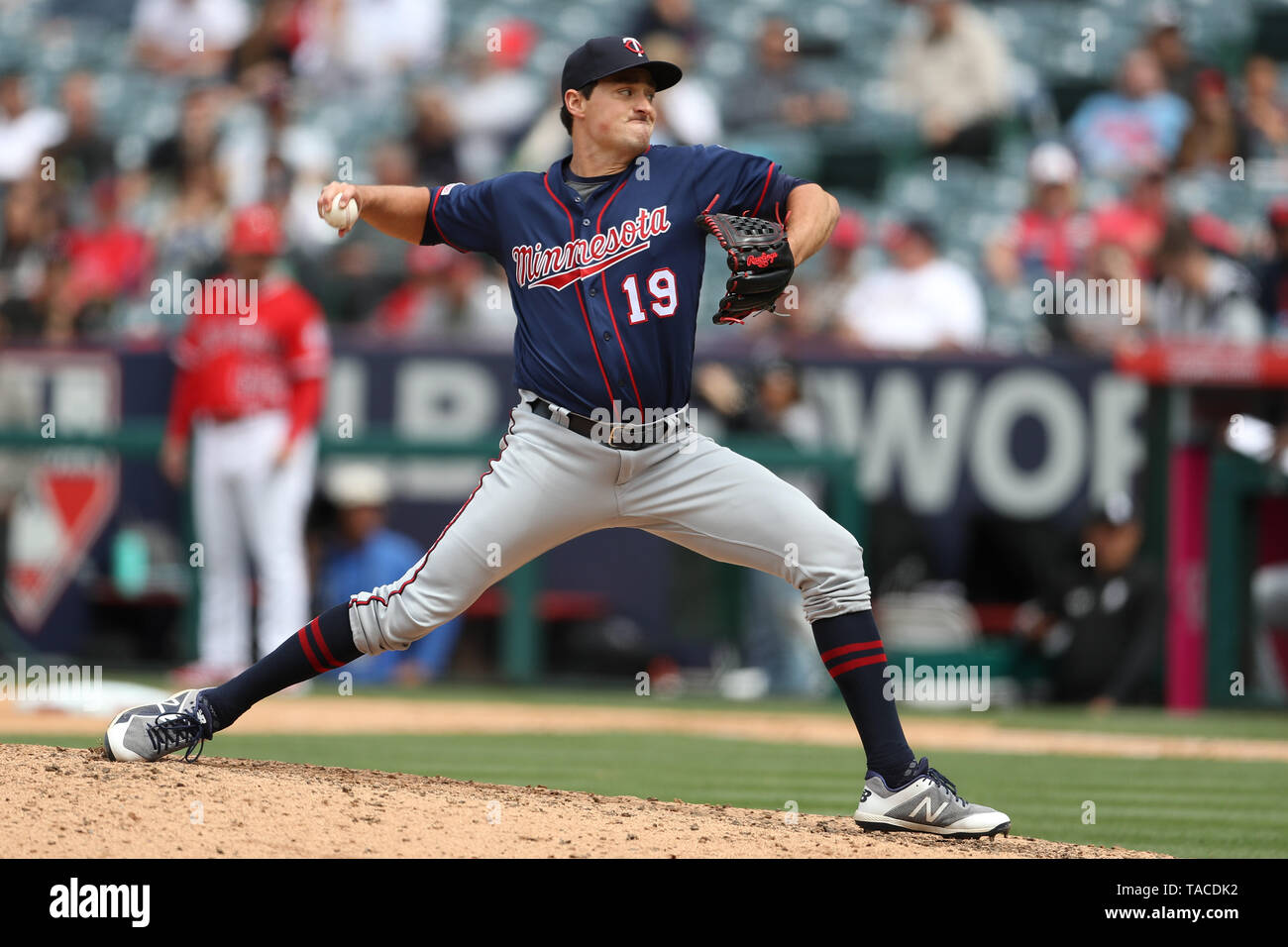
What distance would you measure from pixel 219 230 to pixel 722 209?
7797 mm

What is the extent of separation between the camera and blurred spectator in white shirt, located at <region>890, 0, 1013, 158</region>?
1248 centimetres

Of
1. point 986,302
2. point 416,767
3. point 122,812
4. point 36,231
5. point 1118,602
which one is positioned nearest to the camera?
point 122,812

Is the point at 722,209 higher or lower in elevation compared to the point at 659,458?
higher

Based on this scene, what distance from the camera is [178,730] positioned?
14.8ft

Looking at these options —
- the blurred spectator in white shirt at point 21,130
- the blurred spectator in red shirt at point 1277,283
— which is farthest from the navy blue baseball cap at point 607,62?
the blurred spectator in white shirt at point 21,130

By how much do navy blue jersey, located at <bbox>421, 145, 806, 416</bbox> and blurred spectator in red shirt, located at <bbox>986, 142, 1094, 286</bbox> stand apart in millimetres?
6945

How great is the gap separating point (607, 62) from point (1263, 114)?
29.0ft

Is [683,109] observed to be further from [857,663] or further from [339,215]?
[857,663]

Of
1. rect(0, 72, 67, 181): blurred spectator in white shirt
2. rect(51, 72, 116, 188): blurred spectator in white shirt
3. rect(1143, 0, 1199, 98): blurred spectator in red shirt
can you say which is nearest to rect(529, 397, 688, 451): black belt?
rect(1143, 0, 1199, 98): blurred spectator in red shirt

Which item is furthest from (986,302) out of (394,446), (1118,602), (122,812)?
(122,812)

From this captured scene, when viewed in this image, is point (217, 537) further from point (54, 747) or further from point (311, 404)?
point (54, 747)

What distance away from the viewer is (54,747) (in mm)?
4645

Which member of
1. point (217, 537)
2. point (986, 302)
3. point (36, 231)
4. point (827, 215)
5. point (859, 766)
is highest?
point (36, 231)

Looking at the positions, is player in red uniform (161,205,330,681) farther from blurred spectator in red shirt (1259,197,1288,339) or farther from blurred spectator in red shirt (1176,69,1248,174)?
blurred spectator in red shirt (1176,69,1248,174)
